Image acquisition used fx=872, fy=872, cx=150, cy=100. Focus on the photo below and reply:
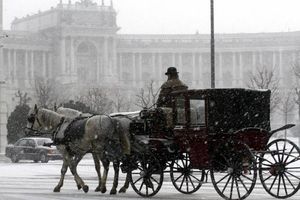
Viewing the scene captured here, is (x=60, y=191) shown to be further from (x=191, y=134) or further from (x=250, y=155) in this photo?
(x=250, y=155)

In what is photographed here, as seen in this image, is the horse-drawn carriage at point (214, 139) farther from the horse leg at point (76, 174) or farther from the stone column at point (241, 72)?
the stone column at point (241, 72)

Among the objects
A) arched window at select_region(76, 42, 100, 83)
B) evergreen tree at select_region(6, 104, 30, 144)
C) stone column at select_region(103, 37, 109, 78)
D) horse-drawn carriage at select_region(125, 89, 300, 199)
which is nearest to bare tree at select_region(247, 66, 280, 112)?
evergreen tree at select_region(6, 104, 30, 144)

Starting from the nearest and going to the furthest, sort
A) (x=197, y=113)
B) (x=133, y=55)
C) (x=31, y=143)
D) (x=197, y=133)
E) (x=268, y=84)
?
(x=197, y=133)
(x=197, y=113)
(x=31, y=143)
(x=268, y=84)
(x=133, y=55)

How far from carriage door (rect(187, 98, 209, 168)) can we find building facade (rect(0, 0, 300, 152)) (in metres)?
103

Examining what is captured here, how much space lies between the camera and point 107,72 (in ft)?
405

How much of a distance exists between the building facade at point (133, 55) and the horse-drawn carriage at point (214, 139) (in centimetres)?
10305

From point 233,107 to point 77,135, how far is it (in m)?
3.28

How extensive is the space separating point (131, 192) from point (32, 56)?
346 ft

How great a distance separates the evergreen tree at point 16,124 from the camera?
49.5 m

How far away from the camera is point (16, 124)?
5012 cm

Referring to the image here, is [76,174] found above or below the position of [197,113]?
below

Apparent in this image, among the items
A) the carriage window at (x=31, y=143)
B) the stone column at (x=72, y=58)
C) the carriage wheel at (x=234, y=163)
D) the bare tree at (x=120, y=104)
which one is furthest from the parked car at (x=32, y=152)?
the stone column at (x=72, y=58)

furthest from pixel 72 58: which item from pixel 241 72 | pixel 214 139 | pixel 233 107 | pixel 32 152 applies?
pixel 214 139

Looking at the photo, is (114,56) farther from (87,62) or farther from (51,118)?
(51,118)
